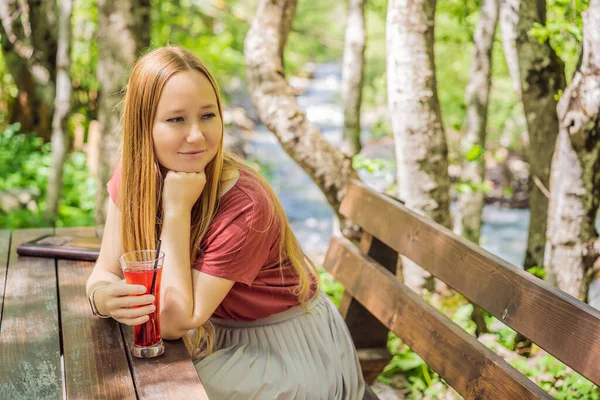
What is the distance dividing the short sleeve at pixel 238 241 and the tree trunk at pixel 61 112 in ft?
14.6

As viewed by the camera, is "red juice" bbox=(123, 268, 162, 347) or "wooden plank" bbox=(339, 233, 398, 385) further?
"wooden plank" bbox=(339, 233, 398, 385)

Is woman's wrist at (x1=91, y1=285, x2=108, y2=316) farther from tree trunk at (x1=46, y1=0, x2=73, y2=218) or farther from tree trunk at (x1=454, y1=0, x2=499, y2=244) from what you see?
tree trunk at (x1=46, y1=0, x2=73, y2=218)

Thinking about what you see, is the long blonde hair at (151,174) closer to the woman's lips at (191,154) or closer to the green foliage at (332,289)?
the woman's lips at (191,154)

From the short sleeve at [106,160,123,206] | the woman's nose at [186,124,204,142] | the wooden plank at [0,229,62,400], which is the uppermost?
the woman's nose at [186,124,204,142]

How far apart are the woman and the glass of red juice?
0.06m

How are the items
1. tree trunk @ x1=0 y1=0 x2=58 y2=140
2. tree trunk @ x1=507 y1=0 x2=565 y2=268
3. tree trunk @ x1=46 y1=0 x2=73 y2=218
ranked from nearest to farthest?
tree trunk @ x1=507 y1=0 x2=565 y2=268 → tree trunk @ x1=46 y1=0 x2=73 y2=218 → tree trunk @ x1=0 y1=0 x2=58 y2=140

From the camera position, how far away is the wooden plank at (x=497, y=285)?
152 centimetres

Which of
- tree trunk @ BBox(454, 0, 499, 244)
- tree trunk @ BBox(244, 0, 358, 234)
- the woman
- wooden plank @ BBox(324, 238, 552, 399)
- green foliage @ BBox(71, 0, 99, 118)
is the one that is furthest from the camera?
green foliage @ BBox(71, 0, 99, 118)

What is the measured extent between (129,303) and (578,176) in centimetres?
191

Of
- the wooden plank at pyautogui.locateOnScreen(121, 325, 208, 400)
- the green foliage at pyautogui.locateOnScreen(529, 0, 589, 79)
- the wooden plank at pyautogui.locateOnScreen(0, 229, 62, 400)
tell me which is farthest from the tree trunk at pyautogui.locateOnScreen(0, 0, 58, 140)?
the wooden plank at pyautogui.locateOnScreen(121, 325, 208, 400)

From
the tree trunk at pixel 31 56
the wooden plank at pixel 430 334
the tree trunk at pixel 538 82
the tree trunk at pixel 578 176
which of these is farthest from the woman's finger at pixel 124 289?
the tree trunk at pixel 31 56

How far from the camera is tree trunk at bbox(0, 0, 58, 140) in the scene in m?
7.71

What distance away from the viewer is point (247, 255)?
191 cm

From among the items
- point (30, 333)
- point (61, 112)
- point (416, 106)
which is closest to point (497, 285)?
point (30, 333)
